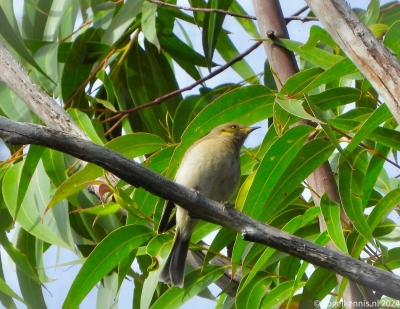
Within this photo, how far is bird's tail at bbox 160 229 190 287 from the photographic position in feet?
9.78

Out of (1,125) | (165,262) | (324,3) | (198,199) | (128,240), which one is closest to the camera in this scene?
(1,125)

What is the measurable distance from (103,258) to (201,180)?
83 centimetres

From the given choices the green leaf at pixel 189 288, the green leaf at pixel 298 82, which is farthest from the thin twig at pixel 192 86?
the green leaf at pixel 189 288

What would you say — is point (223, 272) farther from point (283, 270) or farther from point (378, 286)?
point (378, 286)

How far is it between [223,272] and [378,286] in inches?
51.1

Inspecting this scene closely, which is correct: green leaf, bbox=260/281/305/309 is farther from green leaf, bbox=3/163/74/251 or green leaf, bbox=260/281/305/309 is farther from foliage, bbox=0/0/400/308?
green leaf, bbox=3/163/74/251

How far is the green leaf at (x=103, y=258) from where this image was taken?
2645mm

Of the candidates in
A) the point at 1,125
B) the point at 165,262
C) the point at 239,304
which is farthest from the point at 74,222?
the point at 1,125

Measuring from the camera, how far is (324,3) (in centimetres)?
212

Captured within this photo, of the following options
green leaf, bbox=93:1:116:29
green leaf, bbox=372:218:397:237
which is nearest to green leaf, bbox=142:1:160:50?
green leaf, bbox=93:1:116:29

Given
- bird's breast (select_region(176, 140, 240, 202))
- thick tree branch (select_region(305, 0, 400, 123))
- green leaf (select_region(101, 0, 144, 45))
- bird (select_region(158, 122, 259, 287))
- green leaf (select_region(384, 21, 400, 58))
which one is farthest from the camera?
green leaf (select_region(101, 0, 144, 45))

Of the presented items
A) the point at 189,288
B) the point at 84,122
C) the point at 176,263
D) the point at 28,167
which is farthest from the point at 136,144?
the point at 189,288

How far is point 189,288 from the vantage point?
119 inches

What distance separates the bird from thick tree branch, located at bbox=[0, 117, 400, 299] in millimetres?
1025
